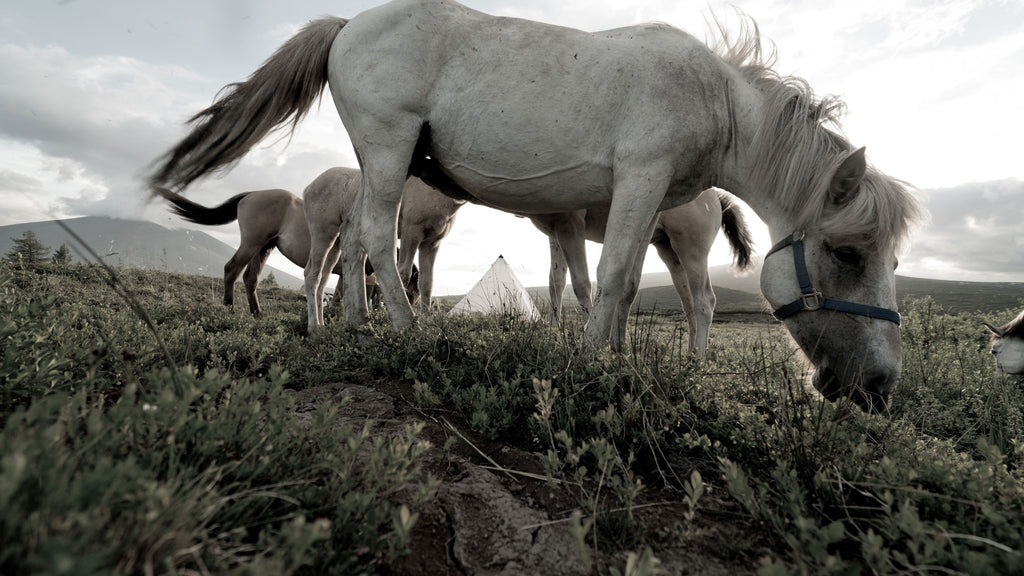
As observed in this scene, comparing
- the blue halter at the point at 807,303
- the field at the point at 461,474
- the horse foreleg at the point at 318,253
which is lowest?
the field at the point at 461,474

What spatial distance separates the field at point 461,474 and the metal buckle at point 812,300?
621 mm

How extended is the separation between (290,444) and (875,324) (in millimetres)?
3026

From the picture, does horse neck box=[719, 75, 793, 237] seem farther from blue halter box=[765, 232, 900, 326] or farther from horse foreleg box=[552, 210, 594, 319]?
horse foreleg box=[552, 210, 594, 319]

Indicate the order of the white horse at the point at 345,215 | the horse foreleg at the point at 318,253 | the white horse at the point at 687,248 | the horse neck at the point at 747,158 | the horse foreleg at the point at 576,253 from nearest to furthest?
the horse neck at the point at 747,158 < the horse foreleg at the point at 576,253 < the white horse at the point at 687,248 < the white horse at the point at 345,215 < the horse foreleg at the point at 318,253

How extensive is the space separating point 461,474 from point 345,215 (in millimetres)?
5713

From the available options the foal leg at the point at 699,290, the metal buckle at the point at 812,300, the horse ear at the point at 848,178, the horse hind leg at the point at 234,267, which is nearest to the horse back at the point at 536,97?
the horse ear at the point at 848,178

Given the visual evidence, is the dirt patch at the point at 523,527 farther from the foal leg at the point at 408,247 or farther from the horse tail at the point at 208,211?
the horse tail at the point at 208,211

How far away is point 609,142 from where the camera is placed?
10.1 feet

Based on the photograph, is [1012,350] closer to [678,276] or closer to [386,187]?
[678,276]

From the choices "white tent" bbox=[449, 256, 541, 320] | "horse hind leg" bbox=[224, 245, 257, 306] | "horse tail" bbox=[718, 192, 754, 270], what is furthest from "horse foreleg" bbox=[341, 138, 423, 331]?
"horse hind leg" bbox=[224, 245, 257, 306]

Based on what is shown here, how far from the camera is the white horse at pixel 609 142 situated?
2707mm

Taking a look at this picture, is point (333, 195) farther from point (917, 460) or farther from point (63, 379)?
point (917, 460)

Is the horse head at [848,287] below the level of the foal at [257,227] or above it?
below

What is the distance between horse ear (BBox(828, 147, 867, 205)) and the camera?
2652 mm
